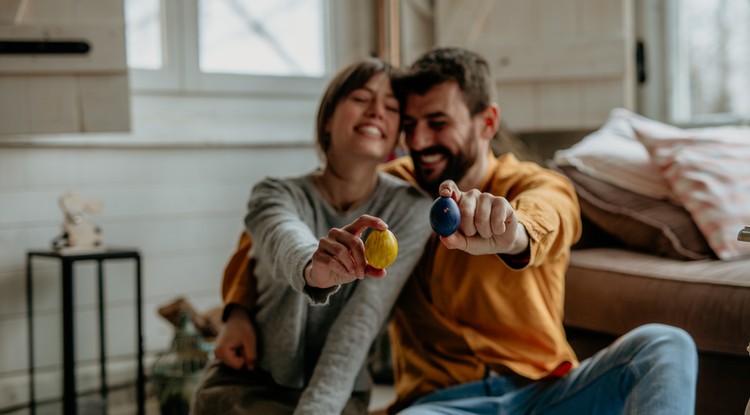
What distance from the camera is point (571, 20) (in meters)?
2.97

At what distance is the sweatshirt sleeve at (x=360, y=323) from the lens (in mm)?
1420

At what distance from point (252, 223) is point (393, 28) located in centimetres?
176

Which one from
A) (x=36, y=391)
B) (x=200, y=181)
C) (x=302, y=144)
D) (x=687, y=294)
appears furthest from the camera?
(x=302, y=144)

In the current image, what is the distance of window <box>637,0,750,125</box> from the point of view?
294cm

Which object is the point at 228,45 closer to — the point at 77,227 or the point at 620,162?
the point at 77,227

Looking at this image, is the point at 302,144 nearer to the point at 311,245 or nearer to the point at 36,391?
the point at 36,391

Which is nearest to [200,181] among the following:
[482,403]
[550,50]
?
[550,50]

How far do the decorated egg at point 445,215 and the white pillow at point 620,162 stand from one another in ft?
4.12

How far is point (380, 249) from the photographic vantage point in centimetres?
110

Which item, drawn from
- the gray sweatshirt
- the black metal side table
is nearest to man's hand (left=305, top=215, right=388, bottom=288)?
the gray sweatshirt

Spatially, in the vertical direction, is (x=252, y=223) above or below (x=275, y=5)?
below

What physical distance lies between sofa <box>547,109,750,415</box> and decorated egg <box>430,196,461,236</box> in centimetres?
86

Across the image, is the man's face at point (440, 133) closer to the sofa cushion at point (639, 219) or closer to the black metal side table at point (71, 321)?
the sofa cushion at point (639, 219)

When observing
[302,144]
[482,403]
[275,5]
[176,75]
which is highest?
[275,5]
